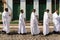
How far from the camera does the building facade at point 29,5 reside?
30.2 meters

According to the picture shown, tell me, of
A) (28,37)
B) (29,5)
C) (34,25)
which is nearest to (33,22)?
(34,25)

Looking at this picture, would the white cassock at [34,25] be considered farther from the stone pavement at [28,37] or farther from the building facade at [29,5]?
the building facade at [29,5]

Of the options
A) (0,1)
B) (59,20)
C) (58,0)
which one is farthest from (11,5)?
(59,20)

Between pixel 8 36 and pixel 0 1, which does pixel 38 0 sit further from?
pixel 8 36

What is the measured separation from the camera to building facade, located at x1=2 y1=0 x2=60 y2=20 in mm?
30234

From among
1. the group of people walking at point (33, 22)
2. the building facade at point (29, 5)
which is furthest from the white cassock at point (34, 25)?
the building facade at point (29, 5)

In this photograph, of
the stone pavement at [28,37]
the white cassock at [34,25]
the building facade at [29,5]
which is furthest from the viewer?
the building facade at [29,5]

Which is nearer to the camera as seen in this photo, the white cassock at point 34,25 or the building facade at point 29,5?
the white cassock at point 34,25

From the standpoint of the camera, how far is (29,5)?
1207 inches

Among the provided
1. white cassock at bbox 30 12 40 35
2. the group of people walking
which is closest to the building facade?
the group of people walking

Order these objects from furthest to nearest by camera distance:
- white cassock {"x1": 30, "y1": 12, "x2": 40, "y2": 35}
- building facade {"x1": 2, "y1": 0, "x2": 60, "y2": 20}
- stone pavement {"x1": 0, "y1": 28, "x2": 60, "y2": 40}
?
building facade {"x1": 2, "y1": 0, "x2": 60, "y2": 20} → white cassock {"x1": 30, "y1": 12, "x2": 40, "y2": 35} → stone pavement {"x1": 0, "y1": 28, "x2": 60, "y2": 40}

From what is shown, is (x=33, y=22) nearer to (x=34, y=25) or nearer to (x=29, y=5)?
(x=34, y=25)

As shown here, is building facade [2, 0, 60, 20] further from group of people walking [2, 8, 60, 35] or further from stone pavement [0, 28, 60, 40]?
stone pavement [0, 28, 60, 40]

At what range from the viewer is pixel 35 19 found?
75.7ft
